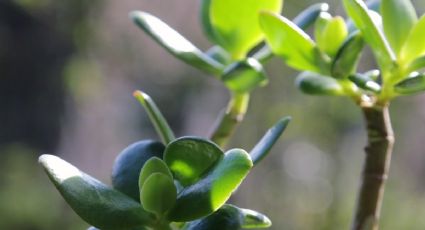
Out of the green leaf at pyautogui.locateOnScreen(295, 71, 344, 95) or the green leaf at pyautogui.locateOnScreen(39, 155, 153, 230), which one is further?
the green leaf at pyautogui.locateOnScreen(295, 71, 344, 95)

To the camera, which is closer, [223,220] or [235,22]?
[223,220]

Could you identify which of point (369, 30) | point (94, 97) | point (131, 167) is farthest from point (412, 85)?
point (94, 97)

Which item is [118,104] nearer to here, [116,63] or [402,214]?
[116,63]

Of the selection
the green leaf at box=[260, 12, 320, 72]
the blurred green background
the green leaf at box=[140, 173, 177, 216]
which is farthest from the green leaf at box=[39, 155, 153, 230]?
the blurred green background

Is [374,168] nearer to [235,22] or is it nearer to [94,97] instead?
[235,22]

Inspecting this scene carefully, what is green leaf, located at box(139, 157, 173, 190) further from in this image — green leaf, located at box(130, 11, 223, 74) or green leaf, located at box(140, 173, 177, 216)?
green leaf, located at box(130, 11, 223, 74)

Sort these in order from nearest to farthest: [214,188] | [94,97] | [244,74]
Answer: [214,188]
[244,74]
[94,97]
